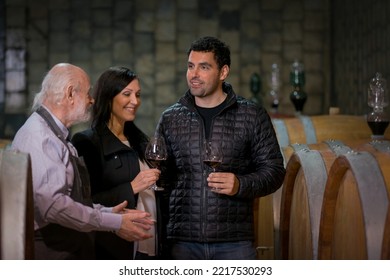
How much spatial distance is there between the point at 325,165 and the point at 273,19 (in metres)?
6.16

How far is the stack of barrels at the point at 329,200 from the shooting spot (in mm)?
2562

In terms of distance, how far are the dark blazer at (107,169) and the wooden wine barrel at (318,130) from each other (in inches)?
67.4

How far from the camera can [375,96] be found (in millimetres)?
4531

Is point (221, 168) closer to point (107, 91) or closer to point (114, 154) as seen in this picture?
point (114, 154)

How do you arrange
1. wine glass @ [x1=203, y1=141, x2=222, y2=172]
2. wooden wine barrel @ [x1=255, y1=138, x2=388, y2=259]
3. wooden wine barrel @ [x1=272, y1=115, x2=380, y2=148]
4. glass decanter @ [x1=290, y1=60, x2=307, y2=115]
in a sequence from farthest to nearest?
glass decanter @ [x1=290, y1=60, x2=307, y2=115] < wooden wine barrel @ [x1=272, y1=115, x2=380, y2=148] < wooden wine barrel @ [x1=255, y1=138, x2=388, y2=259] < wine glass @ [x1=203, y1=141, x2=222, y2=172]

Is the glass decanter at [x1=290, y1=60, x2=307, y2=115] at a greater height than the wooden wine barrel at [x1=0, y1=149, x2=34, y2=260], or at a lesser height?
greater

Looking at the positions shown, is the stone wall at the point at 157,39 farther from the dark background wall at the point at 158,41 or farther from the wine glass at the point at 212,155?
the wine glass at the point at 212,155

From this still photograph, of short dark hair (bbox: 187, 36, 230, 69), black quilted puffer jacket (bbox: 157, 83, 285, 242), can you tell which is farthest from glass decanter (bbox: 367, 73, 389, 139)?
short dark hair (bbox: 187, 36, 230, 69)

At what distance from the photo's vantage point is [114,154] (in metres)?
3.46

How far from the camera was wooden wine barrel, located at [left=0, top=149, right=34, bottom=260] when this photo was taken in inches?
90.7

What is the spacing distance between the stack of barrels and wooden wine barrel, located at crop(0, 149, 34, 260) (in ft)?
3.22

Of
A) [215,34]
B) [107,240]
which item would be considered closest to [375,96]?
[107,240]

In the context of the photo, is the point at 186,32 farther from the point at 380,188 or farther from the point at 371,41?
the point at 380,188

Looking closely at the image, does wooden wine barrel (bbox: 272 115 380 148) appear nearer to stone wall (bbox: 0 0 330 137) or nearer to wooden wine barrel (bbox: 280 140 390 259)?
wooden wine barrel (bbox: 280 140 390 259)
